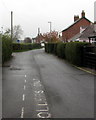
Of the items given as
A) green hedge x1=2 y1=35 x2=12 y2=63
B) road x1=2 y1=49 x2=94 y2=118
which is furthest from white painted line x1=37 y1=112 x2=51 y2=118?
green hedge x1=2 y1=35 x2=12 y2=63

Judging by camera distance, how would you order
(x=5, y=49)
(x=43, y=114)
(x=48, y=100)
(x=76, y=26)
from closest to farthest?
(x=43, y=114), (x=48, y=100), (x=5, y=49), (x=76, y=26)

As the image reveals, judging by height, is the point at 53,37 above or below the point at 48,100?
above

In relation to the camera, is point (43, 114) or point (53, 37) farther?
point (53, 37)

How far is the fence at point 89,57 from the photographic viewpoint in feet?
53.6

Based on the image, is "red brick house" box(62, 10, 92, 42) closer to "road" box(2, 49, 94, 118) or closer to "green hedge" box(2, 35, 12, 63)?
"green hedge" box(2, 35, 12, 63)

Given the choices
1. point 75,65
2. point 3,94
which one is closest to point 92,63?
point 75,65

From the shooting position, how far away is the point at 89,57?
17047mm

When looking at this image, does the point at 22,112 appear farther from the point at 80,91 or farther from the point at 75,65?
the point at 75,65

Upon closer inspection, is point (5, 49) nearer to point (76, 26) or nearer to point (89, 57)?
point (89, 57)

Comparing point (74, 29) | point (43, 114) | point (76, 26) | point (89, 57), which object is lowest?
point (43, 114)

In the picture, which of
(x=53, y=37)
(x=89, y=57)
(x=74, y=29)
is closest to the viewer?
(x=89, y=57)

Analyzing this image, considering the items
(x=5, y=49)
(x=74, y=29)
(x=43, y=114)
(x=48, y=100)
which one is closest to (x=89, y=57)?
(x=5, y=49)

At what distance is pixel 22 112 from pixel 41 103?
1.15 m

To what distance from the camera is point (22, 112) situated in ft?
20.8
